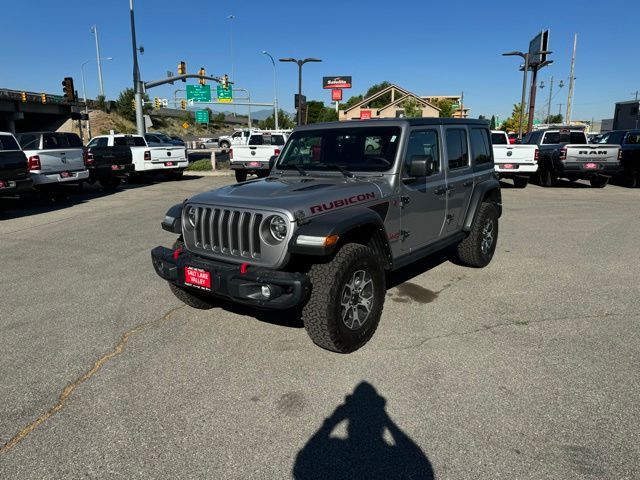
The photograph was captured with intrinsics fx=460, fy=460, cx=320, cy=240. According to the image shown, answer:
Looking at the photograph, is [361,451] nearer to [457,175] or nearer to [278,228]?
[278,228]

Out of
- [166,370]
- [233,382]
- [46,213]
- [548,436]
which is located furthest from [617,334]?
[46,213]

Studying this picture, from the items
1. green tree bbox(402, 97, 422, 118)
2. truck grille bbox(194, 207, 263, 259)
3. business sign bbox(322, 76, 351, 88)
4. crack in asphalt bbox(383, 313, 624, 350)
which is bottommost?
crack in asphalt bbox(383, 313, 624, 350)

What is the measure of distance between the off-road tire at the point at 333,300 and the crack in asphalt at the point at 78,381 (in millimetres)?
1658

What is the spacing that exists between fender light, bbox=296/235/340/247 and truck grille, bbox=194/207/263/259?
372mm

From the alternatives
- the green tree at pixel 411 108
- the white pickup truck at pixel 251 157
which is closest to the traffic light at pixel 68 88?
the white pickup truck at pixel 251 157

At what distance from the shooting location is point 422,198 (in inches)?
182

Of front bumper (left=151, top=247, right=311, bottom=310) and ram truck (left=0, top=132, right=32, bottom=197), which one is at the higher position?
ram truck (left=0, top=132, right=32, bottom=197)

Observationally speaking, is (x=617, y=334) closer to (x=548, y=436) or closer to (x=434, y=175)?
(x=548, y=436)

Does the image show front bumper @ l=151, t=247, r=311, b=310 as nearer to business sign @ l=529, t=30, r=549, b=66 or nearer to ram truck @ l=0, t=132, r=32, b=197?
ram truck @ l=0, t=132, r=32, b=197

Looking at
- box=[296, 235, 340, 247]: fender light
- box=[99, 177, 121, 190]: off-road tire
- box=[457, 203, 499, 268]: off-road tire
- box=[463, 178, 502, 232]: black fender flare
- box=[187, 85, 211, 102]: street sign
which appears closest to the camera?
box=[296, 235, 340, 247]: fender light

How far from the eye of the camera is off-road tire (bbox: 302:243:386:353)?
3395 mm

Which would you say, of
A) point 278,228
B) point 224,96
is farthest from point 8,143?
point 224,96

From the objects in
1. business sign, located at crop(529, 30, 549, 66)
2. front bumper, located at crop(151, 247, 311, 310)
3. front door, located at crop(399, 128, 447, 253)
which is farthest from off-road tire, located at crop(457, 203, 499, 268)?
business sign, located at crop(529, 30, 549, 66)

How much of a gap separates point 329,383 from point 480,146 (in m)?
4.05
